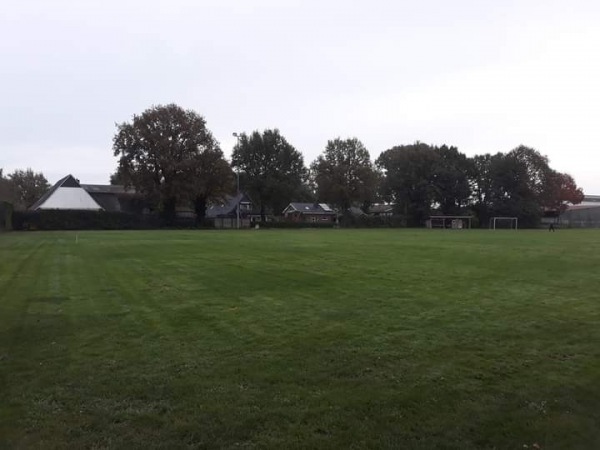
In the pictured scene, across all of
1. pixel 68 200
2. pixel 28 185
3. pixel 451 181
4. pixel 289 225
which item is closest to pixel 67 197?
pixel 68 200

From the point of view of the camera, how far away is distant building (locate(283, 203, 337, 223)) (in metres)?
116

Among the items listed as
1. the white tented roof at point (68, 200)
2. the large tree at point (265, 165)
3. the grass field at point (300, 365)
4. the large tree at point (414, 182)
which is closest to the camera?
the grass field at point (300, 365)

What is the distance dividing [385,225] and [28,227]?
61385 millimetres

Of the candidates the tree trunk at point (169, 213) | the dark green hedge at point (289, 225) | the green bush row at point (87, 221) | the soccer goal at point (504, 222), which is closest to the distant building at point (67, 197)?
the green bush row at point (87, 221)

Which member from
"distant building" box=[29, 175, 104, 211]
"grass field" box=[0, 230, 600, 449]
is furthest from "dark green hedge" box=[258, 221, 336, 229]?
"grass field" box=[0, 230, 600, 449]

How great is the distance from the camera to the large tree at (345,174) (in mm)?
103031

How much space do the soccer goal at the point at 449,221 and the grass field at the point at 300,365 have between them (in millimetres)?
91180

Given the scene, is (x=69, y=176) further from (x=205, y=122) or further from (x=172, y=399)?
(x=172, y=399)

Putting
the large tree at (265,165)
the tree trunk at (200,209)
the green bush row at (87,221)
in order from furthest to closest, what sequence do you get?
the large tree at (265,165) < the tree trunk at (200,209) < the green bush row at (87,221)

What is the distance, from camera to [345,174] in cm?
10338

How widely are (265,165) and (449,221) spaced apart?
3841 cm

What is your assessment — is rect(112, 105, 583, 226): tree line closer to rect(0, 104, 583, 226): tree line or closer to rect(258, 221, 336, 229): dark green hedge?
rect(0, 104, 583, 226): tree line

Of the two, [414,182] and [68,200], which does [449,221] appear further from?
[68,200]

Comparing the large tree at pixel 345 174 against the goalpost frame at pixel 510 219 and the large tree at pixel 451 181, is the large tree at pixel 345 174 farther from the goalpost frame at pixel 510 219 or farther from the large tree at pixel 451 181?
the goalpost frame at pixel 510 219
